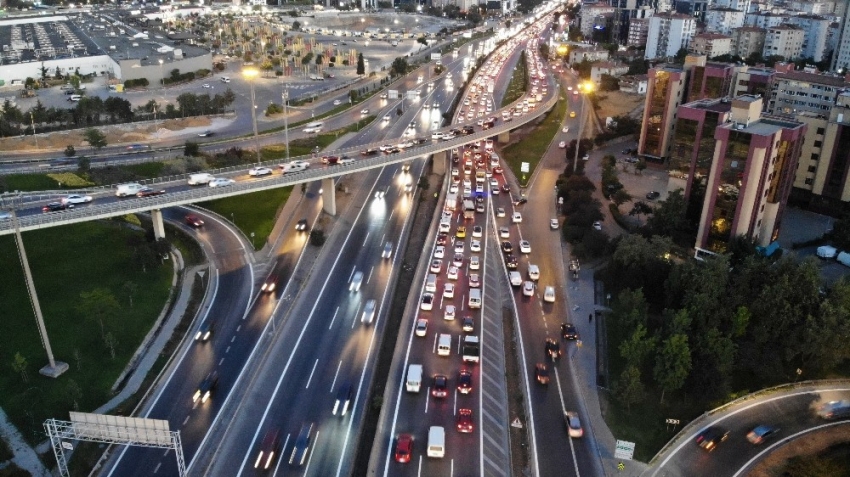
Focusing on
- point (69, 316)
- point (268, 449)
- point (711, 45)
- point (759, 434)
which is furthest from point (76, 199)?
point (711, 45)

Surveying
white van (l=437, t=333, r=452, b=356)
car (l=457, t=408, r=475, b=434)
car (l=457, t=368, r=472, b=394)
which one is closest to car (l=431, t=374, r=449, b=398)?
car (l=457, t=368, r=472, b=394)

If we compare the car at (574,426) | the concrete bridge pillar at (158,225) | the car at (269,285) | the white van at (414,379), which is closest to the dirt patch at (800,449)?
the car at (574,426)

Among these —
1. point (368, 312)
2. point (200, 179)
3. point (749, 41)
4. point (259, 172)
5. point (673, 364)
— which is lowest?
point (368, 312)

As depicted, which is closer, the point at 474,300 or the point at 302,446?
the point at 302,446

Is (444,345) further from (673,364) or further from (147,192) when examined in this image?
(147,192)

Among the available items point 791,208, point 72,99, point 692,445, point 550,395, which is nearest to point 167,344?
point 550,395

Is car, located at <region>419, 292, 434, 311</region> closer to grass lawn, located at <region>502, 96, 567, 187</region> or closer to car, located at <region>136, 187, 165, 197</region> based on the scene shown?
car, located at <region>136, 187, 165, 197</region>

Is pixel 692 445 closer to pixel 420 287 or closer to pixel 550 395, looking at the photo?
pixel 550 395
